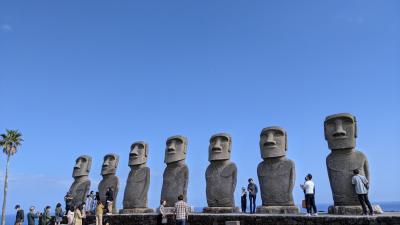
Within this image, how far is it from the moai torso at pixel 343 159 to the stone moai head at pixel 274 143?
1.76 metres

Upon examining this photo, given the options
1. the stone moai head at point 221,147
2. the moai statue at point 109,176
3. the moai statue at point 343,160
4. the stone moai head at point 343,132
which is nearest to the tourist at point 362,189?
the moai statue at point 343,160

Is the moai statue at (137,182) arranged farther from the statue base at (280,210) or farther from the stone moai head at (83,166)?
the statue base at (280,210)

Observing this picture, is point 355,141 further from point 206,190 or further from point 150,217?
point 150,217

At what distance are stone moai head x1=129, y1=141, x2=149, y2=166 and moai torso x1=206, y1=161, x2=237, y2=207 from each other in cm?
372

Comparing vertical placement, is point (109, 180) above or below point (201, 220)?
above

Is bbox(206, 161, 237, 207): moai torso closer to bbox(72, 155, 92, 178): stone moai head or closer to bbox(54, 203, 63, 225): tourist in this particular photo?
bbox(54, 203, 63, 225): tourist

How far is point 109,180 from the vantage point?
2086 cm

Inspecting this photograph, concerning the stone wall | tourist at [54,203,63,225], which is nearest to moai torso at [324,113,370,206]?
the stone wall

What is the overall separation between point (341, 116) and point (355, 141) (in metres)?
Result: 0.90

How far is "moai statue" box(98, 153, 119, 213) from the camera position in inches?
811

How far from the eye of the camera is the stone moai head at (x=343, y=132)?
14156mm

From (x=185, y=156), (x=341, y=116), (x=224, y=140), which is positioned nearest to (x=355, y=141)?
(x=341, y=116)

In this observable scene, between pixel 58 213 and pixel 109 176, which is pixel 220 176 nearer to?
pixel 109 176

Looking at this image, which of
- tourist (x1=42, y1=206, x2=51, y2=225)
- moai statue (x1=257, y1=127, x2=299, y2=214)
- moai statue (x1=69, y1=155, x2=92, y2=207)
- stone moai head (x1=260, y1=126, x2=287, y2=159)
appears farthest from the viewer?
moai statue (x1=69, y1=155, x2=92, y2=207)
